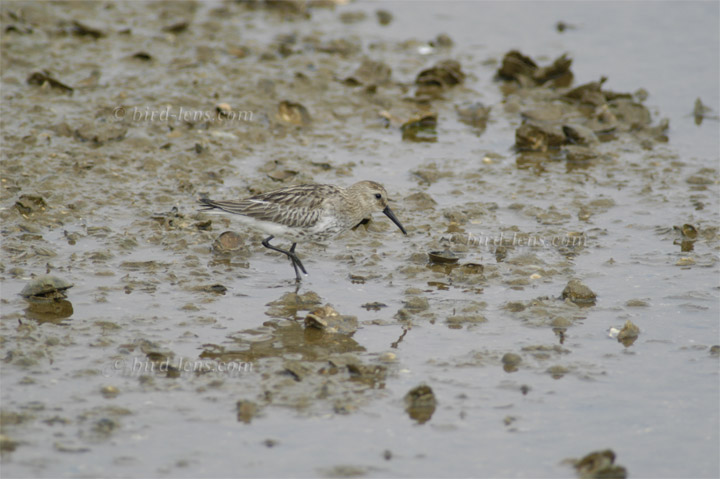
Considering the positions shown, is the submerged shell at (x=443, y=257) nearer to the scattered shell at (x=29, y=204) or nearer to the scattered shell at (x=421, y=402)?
the scattered shell at (x=421, y=402)

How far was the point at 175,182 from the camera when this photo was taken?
37.1ft

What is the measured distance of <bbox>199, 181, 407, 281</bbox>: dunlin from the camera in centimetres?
934

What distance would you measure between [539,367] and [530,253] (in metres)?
2.61

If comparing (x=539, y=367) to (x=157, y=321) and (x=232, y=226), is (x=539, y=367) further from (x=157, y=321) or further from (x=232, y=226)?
(x=232, y=226)

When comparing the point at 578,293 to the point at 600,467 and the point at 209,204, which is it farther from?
the point at 209,204

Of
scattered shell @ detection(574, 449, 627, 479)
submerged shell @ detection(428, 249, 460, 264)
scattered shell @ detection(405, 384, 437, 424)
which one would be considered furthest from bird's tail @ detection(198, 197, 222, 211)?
scattered shell @ detection(574, 449, 627, 479)

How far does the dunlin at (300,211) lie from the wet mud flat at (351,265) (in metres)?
0.39

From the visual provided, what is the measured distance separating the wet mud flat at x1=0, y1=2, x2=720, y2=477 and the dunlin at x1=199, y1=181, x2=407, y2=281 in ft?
1.29

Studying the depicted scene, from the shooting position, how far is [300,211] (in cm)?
940

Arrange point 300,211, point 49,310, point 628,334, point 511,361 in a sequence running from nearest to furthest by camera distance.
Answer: point 511,361, point 628,334, point 49,310, point 300,211

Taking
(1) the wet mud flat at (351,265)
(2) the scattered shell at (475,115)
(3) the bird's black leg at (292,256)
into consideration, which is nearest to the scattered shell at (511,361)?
(1) the wet mud flat at (351,265)

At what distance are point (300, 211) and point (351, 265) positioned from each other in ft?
2.77

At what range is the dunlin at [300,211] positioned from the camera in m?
9.34

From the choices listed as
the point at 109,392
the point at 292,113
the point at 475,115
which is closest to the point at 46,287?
the point at 109,392
